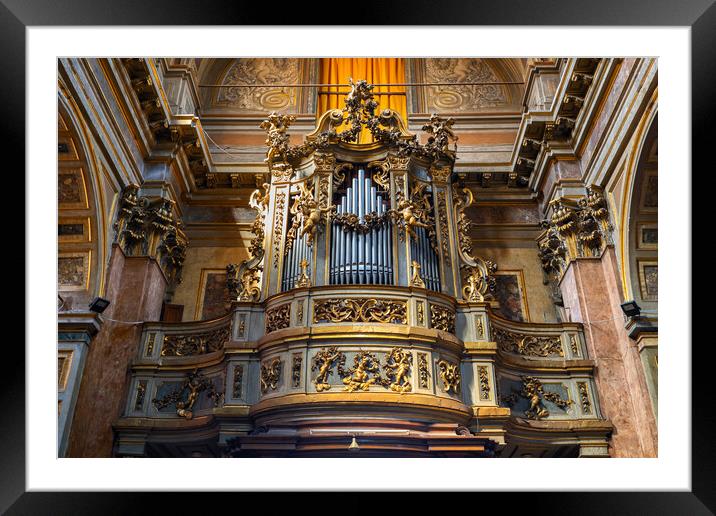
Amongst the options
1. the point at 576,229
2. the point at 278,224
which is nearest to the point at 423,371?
the point at 278,224

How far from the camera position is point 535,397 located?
355 inches

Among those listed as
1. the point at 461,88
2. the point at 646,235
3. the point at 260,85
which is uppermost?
the point at 461,88

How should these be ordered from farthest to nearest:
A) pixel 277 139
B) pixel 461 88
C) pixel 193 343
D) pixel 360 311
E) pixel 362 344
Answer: pixel 461 88
pixel 277 139
pixel 193 343
pixel 360 311
pixel 362 344

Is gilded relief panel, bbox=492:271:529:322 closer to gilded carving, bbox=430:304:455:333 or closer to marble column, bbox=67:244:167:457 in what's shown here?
gilded carving, bbox=430:304:455:333

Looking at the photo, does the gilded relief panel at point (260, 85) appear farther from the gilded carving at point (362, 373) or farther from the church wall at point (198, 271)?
the gilded carving at point (362, 373)

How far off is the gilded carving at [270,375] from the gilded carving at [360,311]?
78cm

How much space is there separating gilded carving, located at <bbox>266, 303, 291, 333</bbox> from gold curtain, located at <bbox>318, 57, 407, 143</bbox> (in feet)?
21.0

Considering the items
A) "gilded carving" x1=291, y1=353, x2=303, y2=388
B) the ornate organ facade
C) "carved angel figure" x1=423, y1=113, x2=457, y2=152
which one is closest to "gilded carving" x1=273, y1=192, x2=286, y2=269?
the ornate organ facade

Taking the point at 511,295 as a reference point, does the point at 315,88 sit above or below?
above

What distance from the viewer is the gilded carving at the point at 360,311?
8.39m

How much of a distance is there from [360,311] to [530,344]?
115 inches

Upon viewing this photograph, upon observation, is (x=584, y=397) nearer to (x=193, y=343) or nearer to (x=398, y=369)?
(x=398, y=369)

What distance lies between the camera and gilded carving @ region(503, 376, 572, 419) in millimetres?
8922
